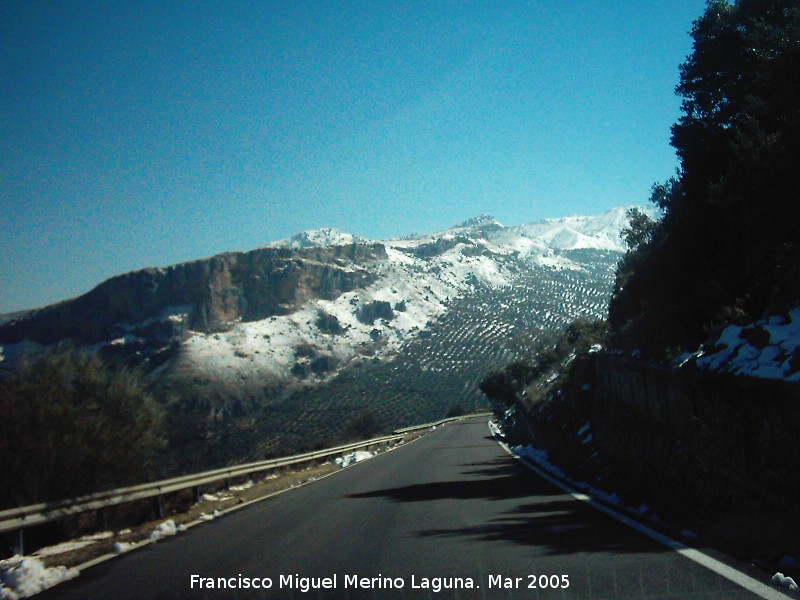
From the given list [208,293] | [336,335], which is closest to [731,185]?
[336,335]

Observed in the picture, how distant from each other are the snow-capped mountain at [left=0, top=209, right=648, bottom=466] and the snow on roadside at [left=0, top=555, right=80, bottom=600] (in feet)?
166

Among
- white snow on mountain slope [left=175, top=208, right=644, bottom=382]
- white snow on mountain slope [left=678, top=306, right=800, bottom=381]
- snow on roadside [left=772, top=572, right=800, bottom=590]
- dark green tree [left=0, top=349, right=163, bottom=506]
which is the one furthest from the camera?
white snow on mountain slope [left=175, top=208, right=644, bottom=382]

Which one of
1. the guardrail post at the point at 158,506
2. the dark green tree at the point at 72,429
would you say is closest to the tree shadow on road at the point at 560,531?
the guardrail post at the point at 158,506

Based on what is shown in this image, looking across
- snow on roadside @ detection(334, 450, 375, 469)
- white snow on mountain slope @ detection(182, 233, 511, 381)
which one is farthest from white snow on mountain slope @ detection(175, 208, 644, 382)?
snow on roadside @ detection(334, 450, 375, 469)

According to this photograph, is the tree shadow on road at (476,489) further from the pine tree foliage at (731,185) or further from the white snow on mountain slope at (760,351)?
the pine tree foliage at (731,185)

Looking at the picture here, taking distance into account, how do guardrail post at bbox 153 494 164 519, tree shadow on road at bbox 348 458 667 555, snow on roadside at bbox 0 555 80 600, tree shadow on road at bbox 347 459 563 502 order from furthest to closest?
tree shadow on road at bbox 347 459 563 502, guardrail post at bbox 153 494 164 519, tree shadow on road at bbox 348 458 667 555, snow on roadside at bbox 0 555 80 600

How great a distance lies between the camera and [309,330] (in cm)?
14250

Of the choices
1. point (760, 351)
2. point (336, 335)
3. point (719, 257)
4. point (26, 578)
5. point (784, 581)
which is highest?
point (336, 335)

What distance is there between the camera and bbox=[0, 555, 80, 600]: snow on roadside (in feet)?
27.1

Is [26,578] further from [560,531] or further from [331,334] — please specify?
[331,334]

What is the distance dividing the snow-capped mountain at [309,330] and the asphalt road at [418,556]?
156 ft

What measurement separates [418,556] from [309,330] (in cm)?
13430

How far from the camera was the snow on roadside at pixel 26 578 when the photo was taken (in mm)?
8266

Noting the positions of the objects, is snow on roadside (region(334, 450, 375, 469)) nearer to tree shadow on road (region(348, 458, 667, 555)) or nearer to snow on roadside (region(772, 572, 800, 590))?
tree shadow on road (region(348, 458, 667, 555))
